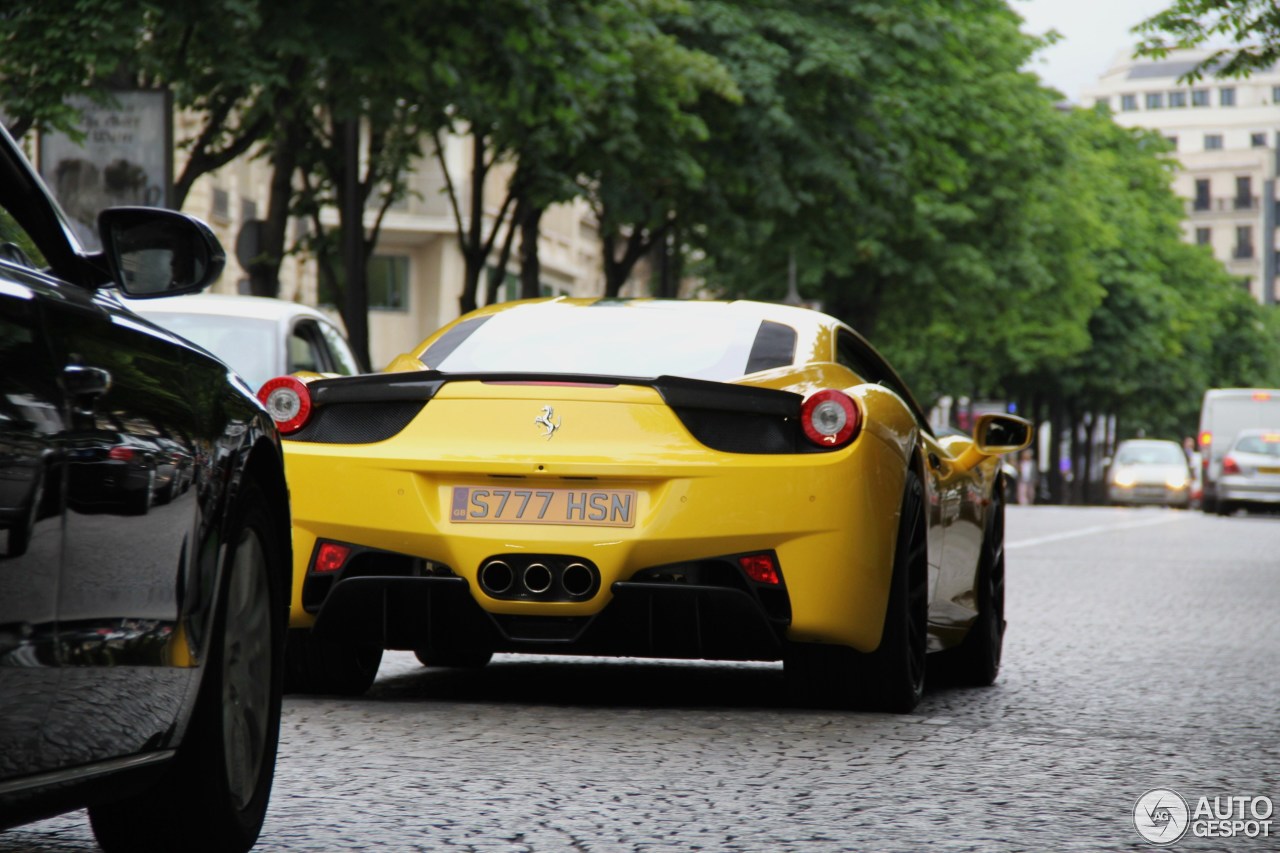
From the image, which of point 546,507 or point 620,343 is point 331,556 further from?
point 620,343

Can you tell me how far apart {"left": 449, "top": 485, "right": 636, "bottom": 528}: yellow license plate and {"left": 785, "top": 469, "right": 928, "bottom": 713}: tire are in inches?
30.4

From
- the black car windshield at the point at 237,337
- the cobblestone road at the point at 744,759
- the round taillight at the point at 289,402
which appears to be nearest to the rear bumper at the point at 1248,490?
the black car windshield at the point at 237,337

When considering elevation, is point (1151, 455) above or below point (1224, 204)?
below

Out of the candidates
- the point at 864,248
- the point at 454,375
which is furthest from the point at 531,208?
the point at 454,375

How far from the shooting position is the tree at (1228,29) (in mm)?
20984

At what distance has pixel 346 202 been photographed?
24.4 m

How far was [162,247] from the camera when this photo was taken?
4.43 m

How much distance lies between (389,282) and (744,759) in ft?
170

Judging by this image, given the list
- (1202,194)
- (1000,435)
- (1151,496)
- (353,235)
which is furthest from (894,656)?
(1202,194)

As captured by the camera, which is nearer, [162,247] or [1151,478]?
[162,247]

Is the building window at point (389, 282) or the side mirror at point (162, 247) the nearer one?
the side mirror at point (162, 247)

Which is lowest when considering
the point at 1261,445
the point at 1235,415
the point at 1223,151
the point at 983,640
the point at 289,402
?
the point at 983,640

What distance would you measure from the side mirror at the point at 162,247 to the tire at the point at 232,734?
0.45 m

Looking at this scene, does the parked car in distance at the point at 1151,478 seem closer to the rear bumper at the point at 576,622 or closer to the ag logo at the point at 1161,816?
the rear bumper at the point at 576,622
